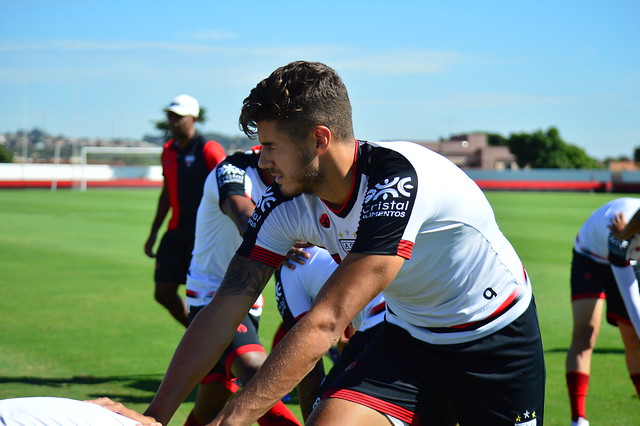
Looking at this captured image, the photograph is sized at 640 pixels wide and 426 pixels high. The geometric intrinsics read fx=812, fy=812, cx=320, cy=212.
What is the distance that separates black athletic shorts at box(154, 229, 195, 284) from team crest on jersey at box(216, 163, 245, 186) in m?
2.63

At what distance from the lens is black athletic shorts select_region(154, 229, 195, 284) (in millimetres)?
8094

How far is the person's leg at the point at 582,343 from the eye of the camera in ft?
20.1

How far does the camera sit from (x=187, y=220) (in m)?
8.30

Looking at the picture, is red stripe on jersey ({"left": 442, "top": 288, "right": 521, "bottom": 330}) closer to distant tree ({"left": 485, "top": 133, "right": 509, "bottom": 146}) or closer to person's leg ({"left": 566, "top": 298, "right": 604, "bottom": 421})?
person's leg ({"left": 566, "top": 298, "right": 604, "bottom": 421})

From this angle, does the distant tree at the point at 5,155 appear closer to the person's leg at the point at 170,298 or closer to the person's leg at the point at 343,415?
the person's leg at the point at 170,298

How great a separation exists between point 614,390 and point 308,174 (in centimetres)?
518

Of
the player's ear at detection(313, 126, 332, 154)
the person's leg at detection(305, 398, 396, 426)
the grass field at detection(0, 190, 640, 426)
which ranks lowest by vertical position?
the grass field at detection(0, 190, 640, 426)

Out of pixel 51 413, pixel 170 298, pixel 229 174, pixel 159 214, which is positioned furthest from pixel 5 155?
pixel 51 413

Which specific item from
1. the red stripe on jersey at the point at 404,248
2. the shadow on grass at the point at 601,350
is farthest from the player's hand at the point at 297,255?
the shadow on grass at the point at 601,350

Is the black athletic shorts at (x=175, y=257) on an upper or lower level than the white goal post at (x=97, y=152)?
upper

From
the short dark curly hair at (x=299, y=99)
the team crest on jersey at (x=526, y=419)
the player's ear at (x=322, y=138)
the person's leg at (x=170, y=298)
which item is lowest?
the person's leg at (x=170, y=298)

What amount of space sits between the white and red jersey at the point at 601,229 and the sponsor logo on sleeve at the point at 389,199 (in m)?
3.79

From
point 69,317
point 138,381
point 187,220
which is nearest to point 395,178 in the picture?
point 138,381

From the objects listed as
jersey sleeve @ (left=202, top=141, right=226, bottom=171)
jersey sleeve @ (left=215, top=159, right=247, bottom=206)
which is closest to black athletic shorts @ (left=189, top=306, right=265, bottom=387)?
jersey sleeve @ (left=215, top=159, right=247, bottom=206)
